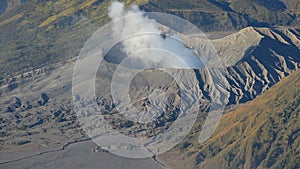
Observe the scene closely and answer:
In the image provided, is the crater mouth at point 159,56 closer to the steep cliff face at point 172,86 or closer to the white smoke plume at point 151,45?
the white smoke plume at point 151,45

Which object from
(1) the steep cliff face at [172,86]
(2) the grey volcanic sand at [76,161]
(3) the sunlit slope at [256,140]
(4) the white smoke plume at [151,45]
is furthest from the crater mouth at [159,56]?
(2) the grey volcanic sand at [76,161]

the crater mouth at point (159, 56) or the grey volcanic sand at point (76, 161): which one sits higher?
the crater mouth at point (159, 56)

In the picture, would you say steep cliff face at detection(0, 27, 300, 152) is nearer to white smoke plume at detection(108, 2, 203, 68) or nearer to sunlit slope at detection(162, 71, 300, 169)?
white smoke plume at detection(108, 2, 203, 68)

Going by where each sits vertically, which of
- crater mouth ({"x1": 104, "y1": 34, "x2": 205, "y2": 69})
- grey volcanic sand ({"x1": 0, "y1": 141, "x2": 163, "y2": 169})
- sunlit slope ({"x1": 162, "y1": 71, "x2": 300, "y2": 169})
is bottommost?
sunlit slope ({"x1": 162, "y1": 71, "x2": 300, "y2": 169})

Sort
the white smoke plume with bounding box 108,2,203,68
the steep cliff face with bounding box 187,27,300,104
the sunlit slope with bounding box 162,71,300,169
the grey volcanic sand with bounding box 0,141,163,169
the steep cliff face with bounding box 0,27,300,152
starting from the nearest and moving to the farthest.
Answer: the sunlit slope with bounding box 162,71,300,169
the grey volcanic sand with bounding box 0,141,163,169
the steep cliff face with bounding box 0,27,300,152
the white smoke plume with bounding box 108,2,203,68
the steep cliff face with bounding box 187,27,300,104

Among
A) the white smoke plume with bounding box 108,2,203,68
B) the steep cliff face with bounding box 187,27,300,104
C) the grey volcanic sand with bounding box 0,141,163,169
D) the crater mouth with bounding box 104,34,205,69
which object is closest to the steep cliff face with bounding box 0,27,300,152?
the steep cliff face with bounding box 187,27,300,104

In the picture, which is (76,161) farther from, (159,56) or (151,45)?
(151,45)

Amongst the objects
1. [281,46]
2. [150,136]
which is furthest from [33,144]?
[281,46]
